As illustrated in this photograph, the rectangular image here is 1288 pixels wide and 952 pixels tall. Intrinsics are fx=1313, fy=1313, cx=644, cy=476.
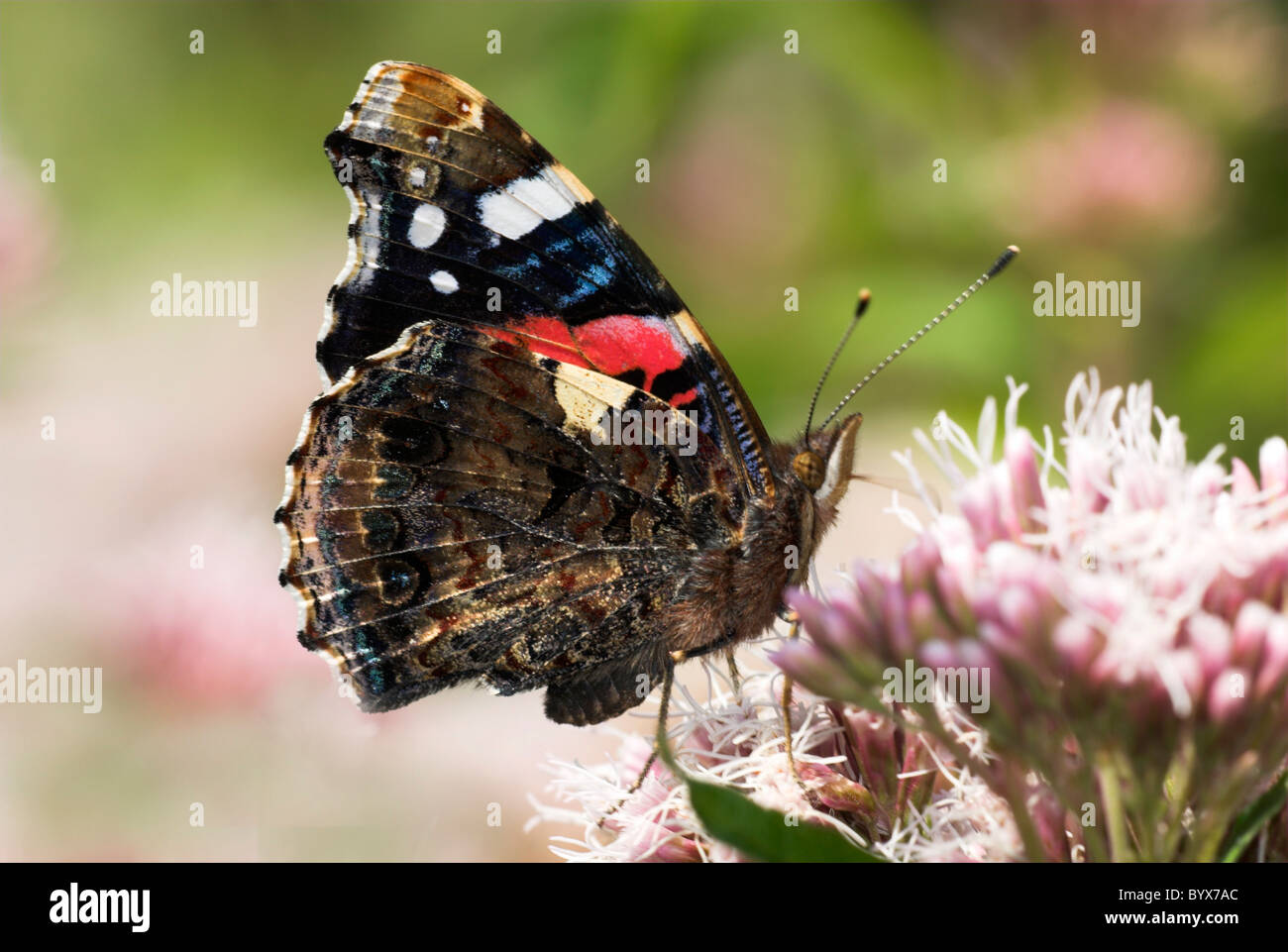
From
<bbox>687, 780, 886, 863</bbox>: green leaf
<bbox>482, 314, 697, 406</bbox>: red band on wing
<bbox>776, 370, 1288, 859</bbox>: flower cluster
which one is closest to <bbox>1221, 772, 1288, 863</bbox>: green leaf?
<bbox>776, 370, 1288, 859</bbox>: flower cluster

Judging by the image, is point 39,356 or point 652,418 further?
point 39,356

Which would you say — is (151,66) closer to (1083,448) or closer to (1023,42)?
(1023,42)

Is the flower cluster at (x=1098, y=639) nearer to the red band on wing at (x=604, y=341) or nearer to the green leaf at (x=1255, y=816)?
the green leaf at (x=1255, y=816)

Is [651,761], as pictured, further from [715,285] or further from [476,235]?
[715,285]

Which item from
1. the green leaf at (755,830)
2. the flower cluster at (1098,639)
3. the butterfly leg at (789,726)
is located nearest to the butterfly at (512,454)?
the butterfly leg at (789,726)

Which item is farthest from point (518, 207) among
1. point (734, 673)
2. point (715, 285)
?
point (715, 285)

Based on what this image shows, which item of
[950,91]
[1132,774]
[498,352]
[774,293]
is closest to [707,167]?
[774,293]

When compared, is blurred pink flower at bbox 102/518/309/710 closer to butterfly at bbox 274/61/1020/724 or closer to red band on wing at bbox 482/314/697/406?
butterfly at bbox 274/61/1020/724
